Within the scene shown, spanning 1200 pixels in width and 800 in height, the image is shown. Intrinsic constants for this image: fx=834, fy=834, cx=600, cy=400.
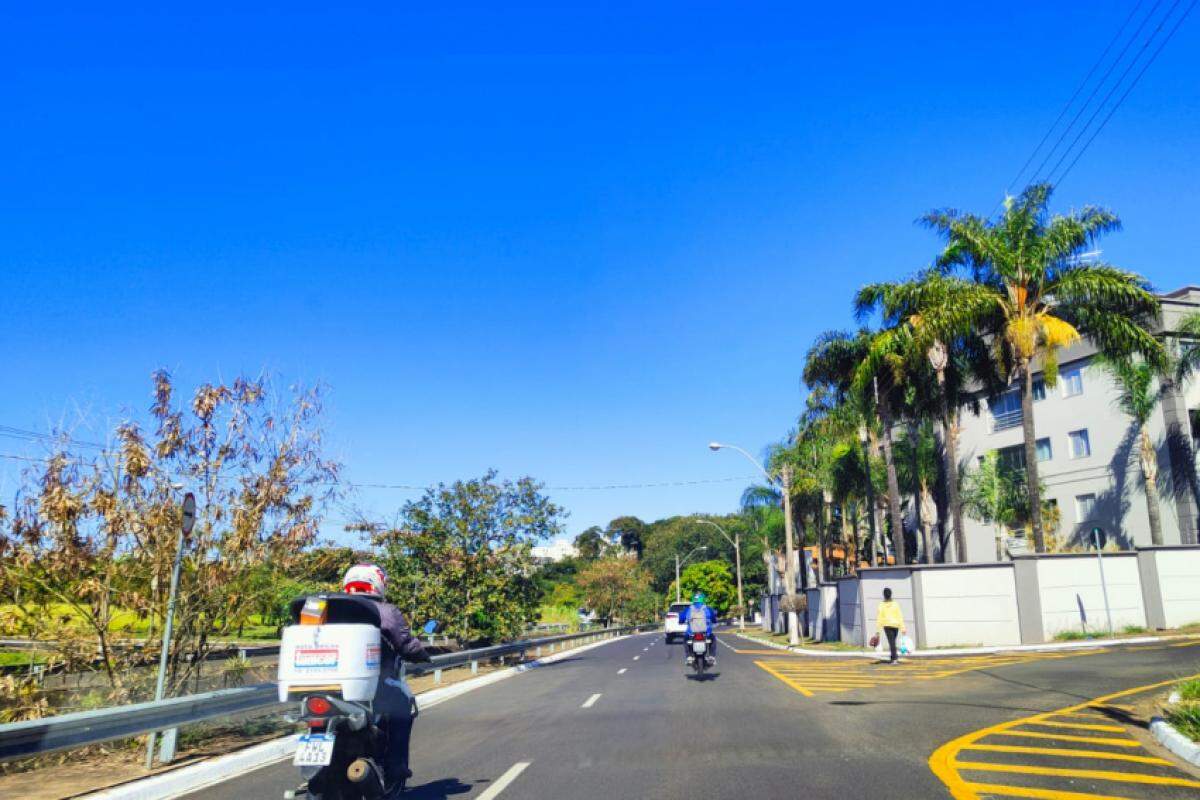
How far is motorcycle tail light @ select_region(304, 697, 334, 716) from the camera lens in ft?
18.7

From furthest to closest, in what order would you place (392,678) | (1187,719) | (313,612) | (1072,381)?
(1072,381)
(1187,719)
(392,678)
(313,612)

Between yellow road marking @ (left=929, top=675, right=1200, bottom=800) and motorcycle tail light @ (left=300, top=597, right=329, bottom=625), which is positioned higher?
motorcycle tail light @ (left=300, top=597, right=329, bottom=625)

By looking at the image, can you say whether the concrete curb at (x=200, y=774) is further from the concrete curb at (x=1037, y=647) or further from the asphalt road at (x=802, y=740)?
the concrete curb at (x=1037, y=647)

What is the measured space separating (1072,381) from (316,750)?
1712 inches

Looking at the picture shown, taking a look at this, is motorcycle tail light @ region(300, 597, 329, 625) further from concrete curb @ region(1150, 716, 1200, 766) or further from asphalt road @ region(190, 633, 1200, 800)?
concrete curb @ region(1150, 716, 1200, 766)

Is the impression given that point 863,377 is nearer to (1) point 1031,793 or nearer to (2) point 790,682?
(2) point 790,682

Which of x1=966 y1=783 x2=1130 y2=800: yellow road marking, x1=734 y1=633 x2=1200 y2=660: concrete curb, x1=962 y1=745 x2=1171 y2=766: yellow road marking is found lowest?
x1=734 y1=633 x2=1200 y2=660: concrete curb

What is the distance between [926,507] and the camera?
39.0m

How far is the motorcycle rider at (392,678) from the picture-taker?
20.5 ft

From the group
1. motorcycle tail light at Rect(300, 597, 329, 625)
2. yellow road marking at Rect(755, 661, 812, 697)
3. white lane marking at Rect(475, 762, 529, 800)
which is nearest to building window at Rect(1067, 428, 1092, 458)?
yellow road marking at Rect(755, 661, 812, 697)

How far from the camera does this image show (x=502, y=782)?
306 inches

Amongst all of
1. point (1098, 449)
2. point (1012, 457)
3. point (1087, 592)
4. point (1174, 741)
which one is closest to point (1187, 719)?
point (1174, 741)

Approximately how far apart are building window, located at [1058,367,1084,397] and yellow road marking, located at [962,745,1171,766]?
121 feet

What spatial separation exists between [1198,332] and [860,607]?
666 inches
